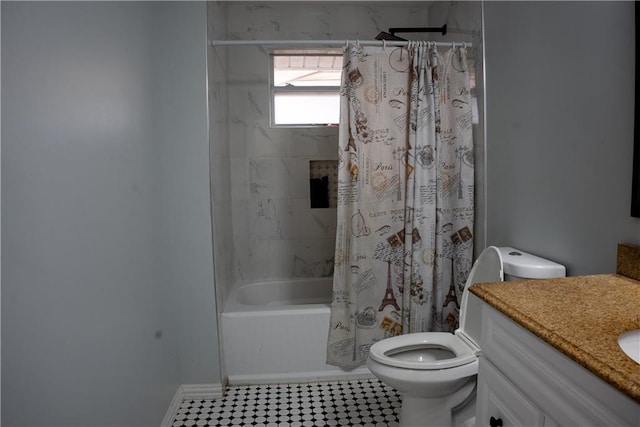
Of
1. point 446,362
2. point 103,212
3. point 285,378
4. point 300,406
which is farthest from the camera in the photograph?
point 285,378

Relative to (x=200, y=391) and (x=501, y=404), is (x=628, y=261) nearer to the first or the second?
(x=501, y=404)

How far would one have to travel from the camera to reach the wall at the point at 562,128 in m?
1.33

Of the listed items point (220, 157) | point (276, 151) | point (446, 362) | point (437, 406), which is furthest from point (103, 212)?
point (276, 151)

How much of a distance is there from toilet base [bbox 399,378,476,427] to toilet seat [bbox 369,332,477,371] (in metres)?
0.13

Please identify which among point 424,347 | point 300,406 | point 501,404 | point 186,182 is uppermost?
point 186,182

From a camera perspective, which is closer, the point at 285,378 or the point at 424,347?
the point at 424,347

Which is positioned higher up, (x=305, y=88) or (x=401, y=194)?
(x=305, y=88)

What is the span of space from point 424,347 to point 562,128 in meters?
1.15

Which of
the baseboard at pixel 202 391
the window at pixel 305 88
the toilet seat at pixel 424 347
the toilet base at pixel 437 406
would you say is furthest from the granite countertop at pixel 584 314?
the window at pixel 305 88

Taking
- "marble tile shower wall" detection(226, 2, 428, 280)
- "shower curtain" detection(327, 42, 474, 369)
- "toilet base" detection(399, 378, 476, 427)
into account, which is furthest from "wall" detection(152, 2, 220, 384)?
"toilet base" detection(399, 378, 476, 427)

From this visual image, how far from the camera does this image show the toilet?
1.57 metres

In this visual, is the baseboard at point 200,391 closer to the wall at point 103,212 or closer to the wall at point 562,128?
the wall at point 103,212

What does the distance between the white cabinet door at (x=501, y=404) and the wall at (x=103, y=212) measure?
128cm

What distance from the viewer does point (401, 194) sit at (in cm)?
222
